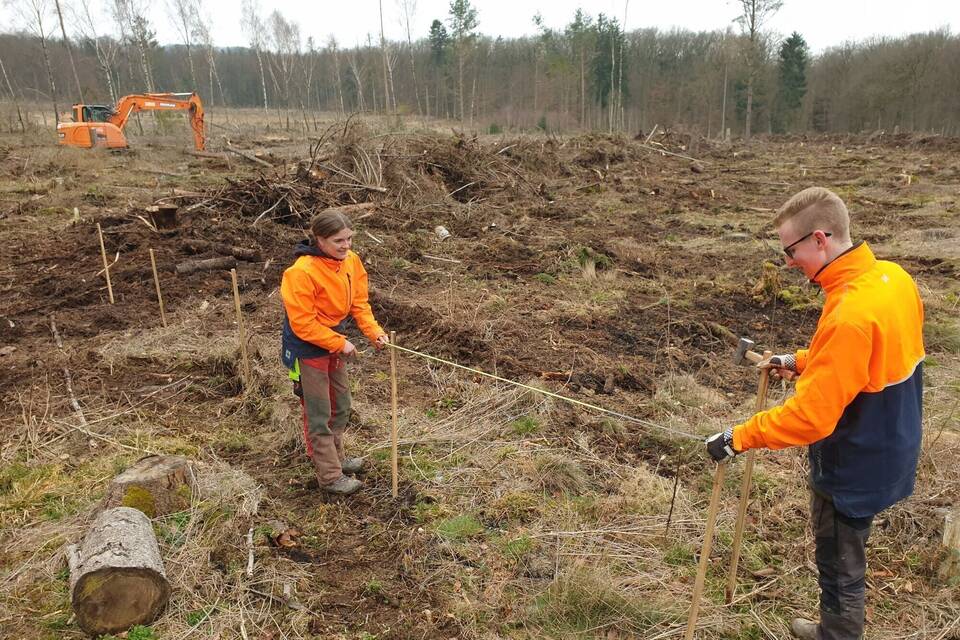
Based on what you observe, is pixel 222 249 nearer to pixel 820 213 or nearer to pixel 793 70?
pixel 820 213

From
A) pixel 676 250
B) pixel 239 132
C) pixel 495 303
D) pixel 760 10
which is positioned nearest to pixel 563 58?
pixel 760 10

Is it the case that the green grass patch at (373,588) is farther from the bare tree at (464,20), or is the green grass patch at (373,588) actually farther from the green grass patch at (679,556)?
the bare tree at (464,20)

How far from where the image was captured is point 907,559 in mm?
3373

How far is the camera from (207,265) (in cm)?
913

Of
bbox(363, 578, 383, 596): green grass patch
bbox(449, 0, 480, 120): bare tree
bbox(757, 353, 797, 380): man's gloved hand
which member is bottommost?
bbox(363, 578, 383, 596): green grass patch

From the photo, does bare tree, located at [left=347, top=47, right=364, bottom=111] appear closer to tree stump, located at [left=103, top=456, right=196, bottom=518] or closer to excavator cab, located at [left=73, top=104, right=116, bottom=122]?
excavator cab, located at [left=73, top=104, right=116, bottom=122]

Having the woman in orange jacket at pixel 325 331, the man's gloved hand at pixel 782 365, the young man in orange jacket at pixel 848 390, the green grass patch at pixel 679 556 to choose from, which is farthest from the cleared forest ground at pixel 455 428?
the man's gloved hand at pixel 782 365

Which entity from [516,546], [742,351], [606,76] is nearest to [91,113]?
[516,546]

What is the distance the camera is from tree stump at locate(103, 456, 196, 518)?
137 inches

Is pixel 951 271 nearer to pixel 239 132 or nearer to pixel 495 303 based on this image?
pixel 495 303

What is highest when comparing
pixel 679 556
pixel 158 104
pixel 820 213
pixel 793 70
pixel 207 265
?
pixel 793 70

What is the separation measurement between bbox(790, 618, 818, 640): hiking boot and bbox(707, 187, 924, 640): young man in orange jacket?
484 millimetres

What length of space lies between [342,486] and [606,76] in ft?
174

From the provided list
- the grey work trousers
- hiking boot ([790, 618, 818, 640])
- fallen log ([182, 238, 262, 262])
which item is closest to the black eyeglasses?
the grey work trousers
